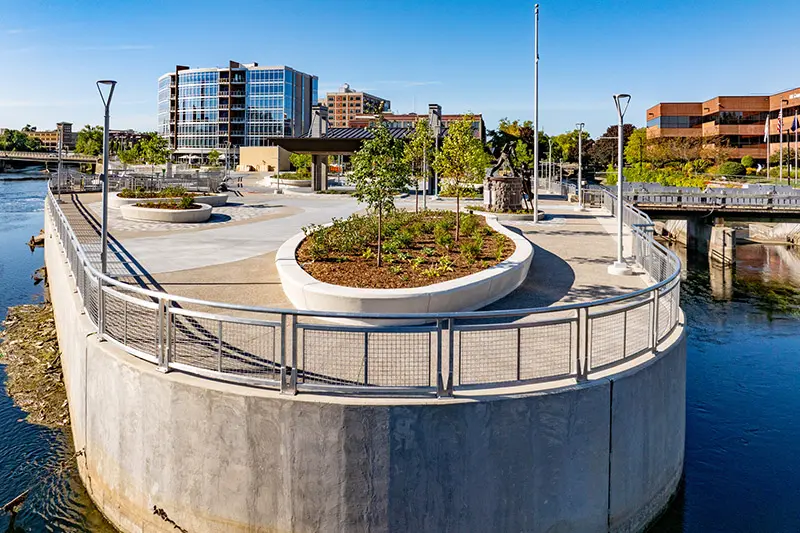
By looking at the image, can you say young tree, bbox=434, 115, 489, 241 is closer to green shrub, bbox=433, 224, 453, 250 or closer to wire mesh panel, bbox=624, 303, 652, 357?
green shrub, bbox=433, 224, 453, 250

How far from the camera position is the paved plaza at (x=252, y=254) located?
1327 centimetres

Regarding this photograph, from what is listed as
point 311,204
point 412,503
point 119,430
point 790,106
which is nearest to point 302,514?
point 412,503

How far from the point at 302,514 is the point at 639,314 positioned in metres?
5.38

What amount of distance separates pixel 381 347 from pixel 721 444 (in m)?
8.49

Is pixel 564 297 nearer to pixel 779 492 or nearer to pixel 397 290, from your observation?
pixel 397 290

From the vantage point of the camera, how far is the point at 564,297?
12977 mm

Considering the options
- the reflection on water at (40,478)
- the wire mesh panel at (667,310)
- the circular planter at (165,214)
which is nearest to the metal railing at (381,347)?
the wire mesh panel at (667,310)

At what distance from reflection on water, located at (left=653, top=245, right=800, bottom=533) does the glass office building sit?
361ft

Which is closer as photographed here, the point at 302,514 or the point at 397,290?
the point at 302,514

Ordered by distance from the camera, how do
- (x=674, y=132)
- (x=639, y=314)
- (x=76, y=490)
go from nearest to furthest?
(x=639, y=314), (x=76, y=490), (x=674, y=132)

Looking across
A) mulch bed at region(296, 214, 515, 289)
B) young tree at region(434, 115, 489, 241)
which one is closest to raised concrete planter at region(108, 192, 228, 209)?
young tree at region(434, 115, 489, 241)

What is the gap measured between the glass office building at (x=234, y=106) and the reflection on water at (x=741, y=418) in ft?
361

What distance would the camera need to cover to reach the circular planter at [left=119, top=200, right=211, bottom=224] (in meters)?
26.4

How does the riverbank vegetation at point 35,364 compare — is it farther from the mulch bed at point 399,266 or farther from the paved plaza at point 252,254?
the mulch bed at point 399,266
